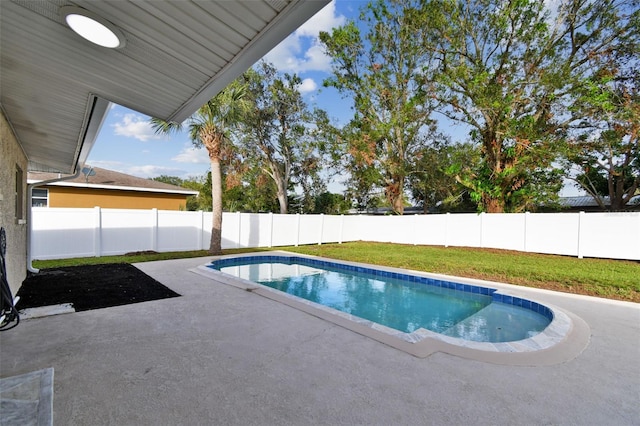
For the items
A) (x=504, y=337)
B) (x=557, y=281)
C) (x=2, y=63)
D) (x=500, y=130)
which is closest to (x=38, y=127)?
(x=2, y=63)

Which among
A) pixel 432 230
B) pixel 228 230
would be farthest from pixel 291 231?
pixel 432 230

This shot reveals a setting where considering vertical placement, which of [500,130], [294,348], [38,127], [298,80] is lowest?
[294,348]

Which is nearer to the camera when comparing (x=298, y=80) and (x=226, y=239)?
(x=226, y=239)

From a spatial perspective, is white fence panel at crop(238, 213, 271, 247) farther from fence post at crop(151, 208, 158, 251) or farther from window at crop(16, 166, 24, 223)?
window at crop(16, 166, 24, 223)

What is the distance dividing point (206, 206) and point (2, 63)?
23.6 meters

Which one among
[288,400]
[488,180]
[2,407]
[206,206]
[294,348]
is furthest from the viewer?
[206,206]

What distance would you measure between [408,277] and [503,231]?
7.01m

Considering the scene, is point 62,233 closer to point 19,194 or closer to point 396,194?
point 19,194

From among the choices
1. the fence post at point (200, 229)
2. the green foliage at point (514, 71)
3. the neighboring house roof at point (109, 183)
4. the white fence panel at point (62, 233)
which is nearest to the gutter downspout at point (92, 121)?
the white fence panel at point (62, 233)

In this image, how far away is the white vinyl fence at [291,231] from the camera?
9.21 metres

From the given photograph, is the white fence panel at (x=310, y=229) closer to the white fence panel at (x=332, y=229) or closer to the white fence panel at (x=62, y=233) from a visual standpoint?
the white fence panel at (x=332, y=229)

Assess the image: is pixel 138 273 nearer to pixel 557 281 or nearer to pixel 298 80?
pixel 557 281

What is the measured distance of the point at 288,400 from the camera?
229 centimetres

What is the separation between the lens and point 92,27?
6.26 ft
